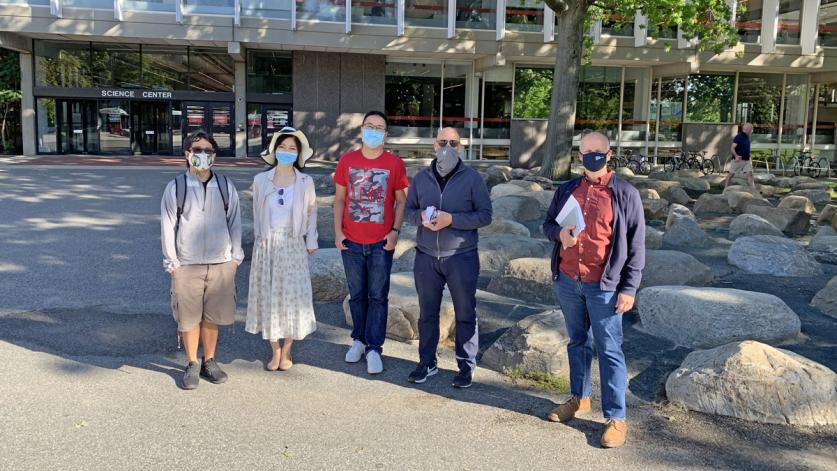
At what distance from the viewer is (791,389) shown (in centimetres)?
465

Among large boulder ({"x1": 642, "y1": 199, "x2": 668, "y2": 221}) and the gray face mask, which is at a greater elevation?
the gray face mask

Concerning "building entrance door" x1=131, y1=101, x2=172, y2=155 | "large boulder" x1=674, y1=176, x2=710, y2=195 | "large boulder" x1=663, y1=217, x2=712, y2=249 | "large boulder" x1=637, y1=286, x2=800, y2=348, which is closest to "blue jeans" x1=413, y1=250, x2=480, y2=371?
"large boulder" x1=637, y1=286, x2=800, y2=348

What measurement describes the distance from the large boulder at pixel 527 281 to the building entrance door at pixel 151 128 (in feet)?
78.5

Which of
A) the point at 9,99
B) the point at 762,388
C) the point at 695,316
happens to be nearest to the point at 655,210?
the point at 695,316

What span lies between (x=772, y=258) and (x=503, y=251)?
321 centimetres

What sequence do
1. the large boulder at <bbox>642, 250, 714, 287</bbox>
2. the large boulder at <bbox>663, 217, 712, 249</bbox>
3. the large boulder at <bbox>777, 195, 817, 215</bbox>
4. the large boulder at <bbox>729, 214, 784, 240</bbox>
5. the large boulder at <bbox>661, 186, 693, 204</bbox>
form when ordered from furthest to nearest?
the large boulder at <bbox>661, 186, 693, 204</bbox> → the large boulder at <bbox>777, 195, 817, 215</bbox> → the large boulder at <bbox>729, 214, 784, 240</bbox> → the large boulder at <bbox>663, 217, 712, 249</bbox> → the large boulder at <bbox>642, 250, 714, 287</bbox>

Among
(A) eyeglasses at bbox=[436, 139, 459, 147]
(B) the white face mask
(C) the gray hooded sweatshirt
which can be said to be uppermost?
(A) eyeglasses at bbox=[436, 139, 459, 147]

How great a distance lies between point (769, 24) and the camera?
92.4ft

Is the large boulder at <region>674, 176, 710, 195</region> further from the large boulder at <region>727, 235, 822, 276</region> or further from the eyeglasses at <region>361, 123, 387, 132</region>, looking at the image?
the eyeglasses at <region>361, 123, 387, 132</region>

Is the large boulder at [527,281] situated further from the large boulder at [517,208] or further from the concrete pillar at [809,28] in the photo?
the concrete pillar at [809,28]

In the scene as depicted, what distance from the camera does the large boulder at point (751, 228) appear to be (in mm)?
11023

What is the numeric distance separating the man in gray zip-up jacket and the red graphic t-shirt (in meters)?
0.31

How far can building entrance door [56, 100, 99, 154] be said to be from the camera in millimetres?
28062

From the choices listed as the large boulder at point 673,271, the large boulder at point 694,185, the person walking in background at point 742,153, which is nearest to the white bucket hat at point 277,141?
the large boulder at point 673,271
